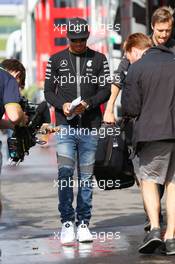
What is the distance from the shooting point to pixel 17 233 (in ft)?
31.2

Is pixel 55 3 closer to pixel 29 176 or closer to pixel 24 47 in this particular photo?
pixel 24 47

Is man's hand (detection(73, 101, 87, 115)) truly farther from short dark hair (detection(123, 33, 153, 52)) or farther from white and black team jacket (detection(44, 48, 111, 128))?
short dark hair (detection(123, 33, 153, 52))

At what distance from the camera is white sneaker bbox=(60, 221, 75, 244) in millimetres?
8766

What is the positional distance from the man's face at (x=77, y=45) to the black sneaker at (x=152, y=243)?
1863 mm

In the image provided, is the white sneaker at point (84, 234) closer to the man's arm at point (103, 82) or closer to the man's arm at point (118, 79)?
the man's arm at point (103, 82)

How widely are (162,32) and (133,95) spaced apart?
3.58 ft

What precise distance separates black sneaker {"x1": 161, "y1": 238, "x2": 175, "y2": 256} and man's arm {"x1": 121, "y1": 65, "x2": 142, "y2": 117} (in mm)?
1097

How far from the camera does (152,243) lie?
797 cm

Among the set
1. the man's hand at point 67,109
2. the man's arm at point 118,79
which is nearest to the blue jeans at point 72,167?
the man's hand at point 67,109

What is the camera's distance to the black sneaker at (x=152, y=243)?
26.2 feet

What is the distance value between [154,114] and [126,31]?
24.4m

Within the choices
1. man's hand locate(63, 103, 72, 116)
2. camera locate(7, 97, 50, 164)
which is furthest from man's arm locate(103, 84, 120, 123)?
camera locate(7, 97, 50, 164)

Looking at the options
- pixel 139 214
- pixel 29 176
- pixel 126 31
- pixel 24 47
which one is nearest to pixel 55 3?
pixel 24 47

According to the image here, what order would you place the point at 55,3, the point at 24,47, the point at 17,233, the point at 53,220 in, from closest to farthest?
1. the point at 17,233
2. the point at 53,220
3. the point at 55,3
4. the point at 24,47
